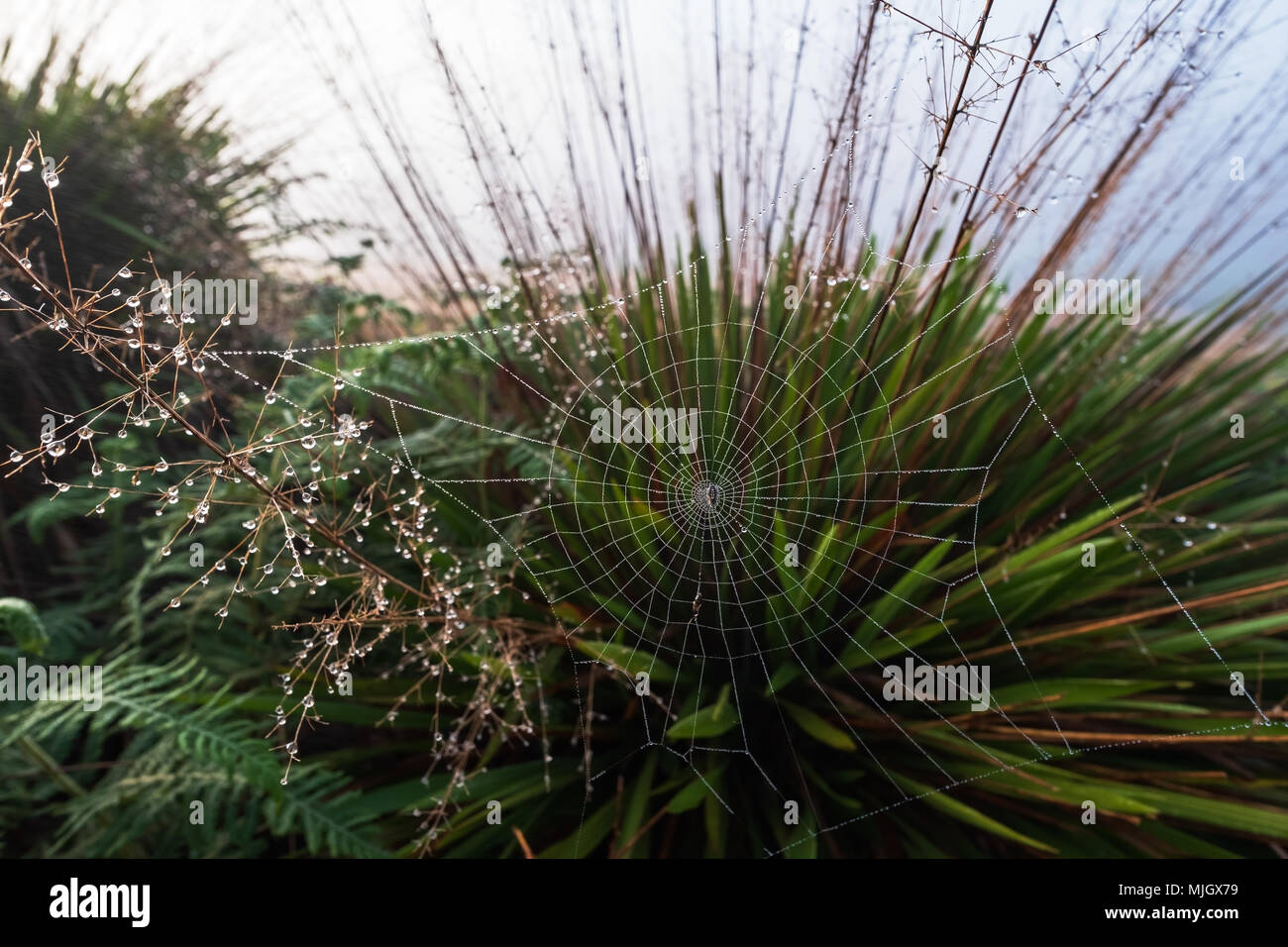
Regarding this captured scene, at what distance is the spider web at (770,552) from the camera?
126 centimetres

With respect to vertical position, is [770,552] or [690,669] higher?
Result: [770,552]

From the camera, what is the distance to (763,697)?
4.35 feet

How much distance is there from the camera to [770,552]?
129cm

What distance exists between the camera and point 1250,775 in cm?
144

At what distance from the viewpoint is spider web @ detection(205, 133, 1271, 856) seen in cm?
126

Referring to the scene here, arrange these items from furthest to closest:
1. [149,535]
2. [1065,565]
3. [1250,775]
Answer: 1. [149,535]
2. [1250,775]
3. [1065,565]

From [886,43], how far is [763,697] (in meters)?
1.05

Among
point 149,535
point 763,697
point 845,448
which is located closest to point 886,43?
point 845,448

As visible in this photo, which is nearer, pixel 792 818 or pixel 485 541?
pixel 792 818

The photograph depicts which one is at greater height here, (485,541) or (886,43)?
(886,43)
